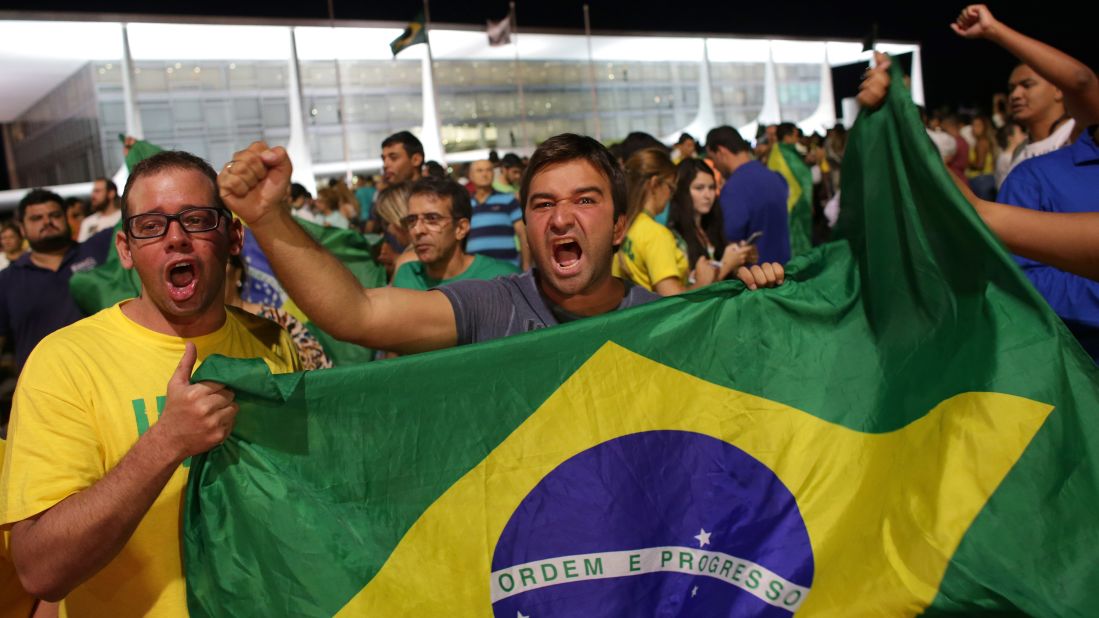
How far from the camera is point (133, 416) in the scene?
206 centimetres

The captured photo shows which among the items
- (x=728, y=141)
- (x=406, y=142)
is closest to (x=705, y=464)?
(x=728, y=141)

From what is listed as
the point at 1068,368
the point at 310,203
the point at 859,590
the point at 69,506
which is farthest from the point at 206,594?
the point at 310,203

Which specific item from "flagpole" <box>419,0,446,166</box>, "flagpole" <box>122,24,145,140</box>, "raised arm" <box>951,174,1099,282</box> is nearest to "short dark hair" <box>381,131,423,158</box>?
"raised arm" <box>951,174,1099,282</box>

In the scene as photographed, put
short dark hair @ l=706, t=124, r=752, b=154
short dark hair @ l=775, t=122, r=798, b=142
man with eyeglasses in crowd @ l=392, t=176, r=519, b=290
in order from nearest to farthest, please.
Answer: man with eyeglasses in crowd @ l=392, t=176, r=519, b=290 < short dark hair @ l=706, t=124, r=752, b=154 < short dark hair @ l=775, t=122, r=798, b=142

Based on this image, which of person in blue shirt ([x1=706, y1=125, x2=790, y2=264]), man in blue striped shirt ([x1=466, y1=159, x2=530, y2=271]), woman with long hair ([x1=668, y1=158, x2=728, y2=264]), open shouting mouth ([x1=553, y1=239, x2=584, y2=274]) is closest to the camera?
open shouting mouth ([x1=553, y1=239, x2=584, y2=274])

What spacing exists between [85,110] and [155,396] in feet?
70.6

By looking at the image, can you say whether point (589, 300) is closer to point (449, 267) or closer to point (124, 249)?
point (124, 249)

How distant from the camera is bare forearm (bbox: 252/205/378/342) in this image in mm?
2076

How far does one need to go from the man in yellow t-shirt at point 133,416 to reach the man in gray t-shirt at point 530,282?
26 centimetres

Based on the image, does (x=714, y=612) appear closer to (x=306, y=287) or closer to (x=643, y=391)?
(x=643, y=391)

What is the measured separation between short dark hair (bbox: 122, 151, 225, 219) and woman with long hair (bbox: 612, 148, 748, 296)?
2469 millimetres

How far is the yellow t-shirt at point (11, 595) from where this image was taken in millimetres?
2324

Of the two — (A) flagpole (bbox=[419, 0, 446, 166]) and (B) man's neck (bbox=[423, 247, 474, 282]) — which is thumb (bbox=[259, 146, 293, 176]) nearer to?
(B) man's neck (bbox=[423, 247, 474, 282])

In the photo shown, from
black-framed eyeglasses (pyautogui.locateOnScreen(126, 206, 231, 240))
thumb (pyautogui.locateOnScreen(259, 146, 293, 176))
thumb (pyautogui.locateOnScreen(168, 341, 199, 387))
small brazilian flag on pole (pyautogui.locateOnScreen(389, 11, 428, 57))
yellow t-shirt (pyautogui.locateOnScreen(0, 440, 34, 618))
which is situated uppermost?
small brazilian flag on pole (pyautogui.locateOnScreen(389, 11, 428, 57))
